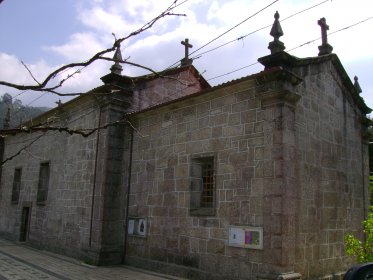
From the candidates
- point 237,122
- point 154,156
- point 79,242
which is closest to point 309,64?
point 237,122

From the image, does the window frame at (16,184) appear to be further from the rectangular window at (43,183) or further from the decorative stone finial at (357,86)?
the decorative stone finial at (357,86)

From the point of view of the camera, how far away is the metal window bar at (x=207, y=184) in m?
9.81

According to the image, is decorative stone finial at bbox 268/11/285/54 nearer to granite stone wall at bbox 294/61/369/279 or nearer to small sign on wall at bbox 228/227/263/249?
granite stone wall at bbox 294/61/369/279

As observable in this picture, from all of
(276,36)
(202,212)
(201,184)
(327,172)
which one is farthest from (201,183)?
(276,36)

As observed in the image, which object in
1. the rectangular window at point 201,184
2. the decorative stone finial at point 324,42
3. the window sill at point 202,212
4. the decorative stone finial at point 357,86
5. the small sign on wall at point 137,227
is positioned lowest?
the small sign on wall at point 137,227

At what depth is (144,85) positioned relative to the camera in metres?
13.6

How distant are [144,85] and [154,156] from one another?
3.23m

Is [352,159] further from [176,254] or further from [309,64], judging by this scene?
[176,254]

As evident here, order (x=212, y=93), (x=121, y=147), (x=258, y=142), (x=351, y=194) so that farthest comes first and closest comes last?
(x=121, y=147)
(x=351, y=194)
(x=212, y=93)
(x=258, y=142)

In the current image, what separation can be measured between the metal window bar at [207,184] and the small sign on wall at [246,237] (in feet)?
4.21

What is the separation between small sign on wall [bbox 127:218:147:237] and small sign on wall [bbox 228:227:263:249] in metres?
3.41

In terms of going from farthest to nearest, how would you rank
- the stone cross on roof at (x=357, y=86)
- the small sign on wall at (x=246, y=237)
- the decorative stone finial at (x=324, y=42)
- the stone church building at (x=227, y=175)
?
the stone cross on roof at (x=357, y=86)
the decorative stone finial at (x=324, y=42)
the stone church building at (x=227, y=175)
the small sign on wall at (x=246, y=237)

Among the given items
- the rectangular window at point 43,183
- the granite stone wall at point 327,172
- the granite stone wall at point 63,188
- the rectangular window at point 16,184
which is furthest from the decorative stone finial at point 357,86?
the rectangular window at point 16,184

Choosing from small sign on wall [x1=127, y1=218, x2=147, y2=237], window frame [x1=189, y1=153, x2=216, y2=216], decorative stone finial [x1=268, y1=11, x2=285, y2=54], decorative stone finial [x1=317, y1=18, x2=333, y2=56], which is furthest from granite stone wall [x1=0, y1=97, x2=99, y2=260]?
decorative stone finial [x1=317, y1=18, x2=333, y2=56]
